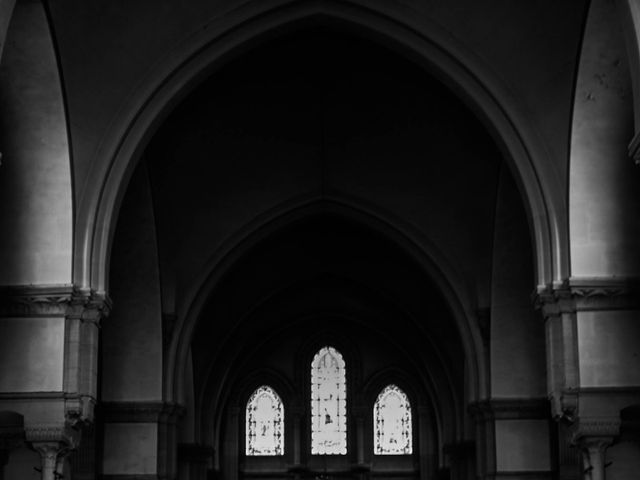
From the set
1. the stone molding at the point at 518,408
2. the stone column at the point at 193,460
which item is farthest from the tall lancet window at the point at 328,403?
the stone molding at the point at 518,408

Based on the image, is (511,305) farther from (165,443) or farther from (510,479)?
(165,443)

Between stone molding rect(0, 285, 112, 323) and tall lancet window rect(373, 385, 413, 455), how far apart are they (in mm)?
23432

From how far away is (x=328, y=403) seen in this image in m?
43.2

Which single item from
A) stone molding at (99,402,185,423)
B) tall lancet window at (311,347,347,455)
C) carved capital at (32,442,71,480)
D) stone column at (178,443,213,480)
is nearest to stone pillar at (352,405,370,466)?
tall lancet window at (311,347,347,455)

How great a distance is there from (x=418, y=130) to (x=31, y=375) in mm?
11376

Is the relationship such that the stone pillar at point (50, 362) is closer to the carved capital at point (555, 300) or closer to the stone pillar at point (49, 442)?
the stone pillar at point (49, 442)

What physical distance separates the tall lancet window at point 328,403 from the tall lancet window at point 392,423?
999mm

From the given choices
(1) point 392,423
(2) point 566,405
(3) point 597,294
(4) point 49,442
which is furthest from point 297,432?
(3) point 597,294

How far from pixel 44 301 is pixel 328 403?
77.0ft

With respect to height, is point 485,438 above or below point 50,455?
above

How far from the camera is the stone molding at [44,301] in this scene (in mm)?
20500

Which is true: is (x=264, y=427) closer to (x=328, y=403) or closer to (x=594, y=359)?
(x=328, y=403)

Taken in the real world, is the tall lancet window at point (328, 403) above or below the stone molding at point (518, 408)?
above

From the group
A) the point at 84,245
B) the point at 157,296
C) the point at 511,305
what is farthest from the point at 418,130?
the point at 84,245
